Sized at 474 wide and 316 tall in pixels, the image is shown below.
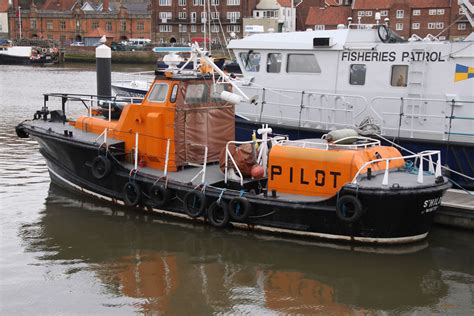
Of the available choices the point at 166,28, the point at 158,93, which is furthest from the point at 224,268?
the point at 166,28

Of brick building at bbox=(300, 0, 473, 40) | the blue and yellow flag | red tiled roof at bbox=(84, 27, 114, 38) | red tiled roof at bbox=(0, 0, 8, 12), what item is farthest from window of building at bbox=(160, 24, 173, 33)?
the blue and yellow flag

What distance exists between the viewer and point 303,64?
45.7ft

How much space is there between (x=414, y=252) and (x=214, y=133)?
4.46 metres

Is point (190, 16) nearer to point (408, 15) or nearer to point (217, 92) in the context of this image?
point (408, 15)

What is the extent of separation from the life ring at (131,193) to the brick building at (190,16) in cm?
6800

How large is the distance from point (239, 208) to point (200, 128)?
211 centimetres

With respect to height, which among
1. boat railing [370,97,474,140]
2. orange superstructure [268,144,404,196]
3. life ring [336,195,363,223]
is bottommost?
life ring [336,195,363,223]

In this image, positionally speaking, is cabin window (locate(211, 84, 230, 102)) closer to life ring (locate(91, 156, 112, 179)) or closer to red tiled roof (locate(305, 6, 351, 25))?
life ring (locate(91, 156, 112, 179))

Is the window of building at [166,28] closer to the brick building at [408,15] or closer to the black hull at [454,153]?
the brick building at [408,15]

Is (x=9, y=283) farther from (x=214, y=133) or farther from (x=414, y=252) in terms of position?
(x=414, y=252)

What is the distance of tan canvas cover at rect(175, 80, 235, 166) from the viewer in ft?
37.1

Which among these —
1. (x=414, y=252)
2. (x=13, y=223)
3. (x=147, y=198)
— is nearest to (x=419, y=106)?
(x=414, y=252)

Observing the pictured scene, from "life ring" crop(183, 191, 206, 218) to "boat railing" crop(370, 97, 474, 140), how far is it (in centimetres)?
428

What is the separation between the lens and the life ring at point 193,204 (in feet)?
34.7
